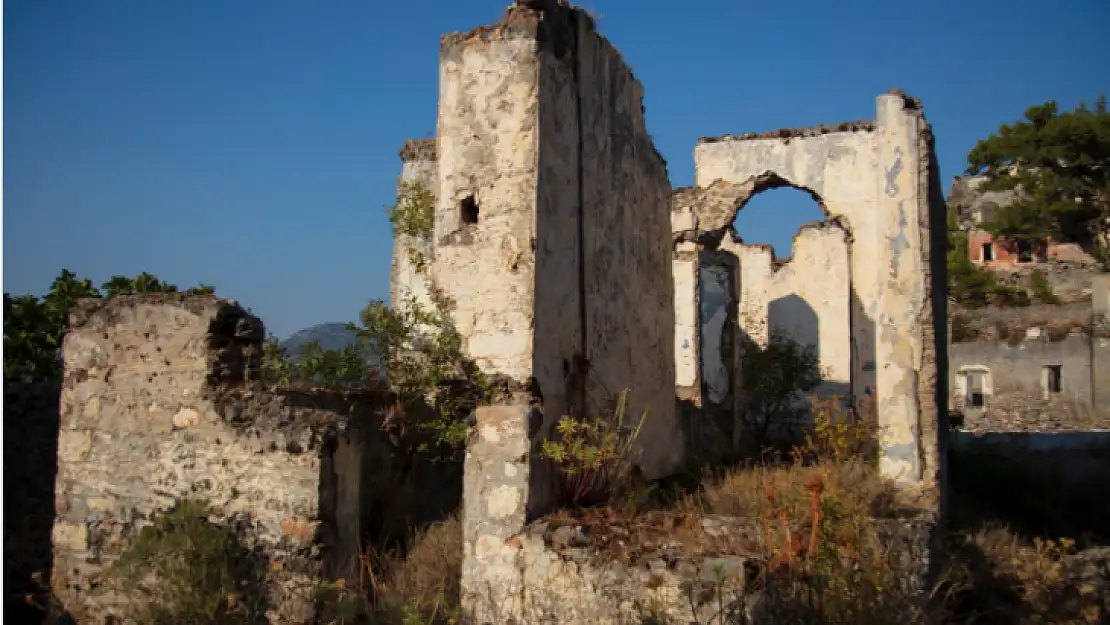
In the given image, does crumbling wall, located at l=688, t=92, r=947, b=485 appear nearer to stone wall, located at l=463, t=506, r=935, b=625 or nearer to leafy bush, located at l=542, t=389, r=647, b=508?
stone wall, located at l=463, t=506, r=935, b=625

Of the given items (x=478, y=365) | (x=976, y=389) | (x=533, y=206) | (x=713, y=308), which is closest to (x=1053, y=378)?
(x=976, y=389)

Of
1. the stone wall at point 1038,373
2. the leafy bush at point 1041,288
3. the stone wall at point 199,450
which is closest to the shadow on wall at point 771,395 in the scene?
the stone wall at point 199,450

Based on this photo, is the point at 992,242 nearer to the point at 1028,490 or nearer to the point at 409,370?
the point at 1028,490

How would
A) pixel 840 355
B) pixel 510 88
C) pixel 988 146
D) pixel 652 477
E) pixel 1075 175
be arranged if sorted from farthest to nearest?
pixel 988 146
pixel 1075 175
pixel 840 355
pixel 652 477
pixel 510 88

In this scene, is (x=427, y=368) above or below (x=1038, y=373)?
below

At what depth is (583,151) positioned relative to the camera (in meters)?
7.12

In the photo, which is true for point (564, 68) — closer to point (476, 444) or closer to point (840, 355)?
point (476, 444)

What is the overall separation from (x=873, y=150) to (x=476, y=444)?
740 cm

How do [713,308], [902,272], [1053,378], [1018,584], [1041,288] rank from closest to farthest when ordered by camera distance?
[1018,584] → [902,272] → [713,308] → [1053,378] → [1041,288]

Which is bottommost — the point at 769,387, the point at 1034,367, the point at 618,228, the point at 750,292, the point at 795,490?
the point at 795,490

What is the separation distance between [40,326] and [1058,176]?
116ft

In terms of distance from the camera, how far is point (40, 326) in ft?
33.1

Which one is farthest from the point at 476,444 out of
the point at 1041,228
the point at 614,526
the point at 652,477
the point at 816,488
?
the point at 1041,228

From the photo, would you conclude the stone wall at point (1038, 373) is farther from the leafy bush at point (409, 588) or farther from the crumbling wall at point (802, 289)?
the leafy bush at point (409, 588)
